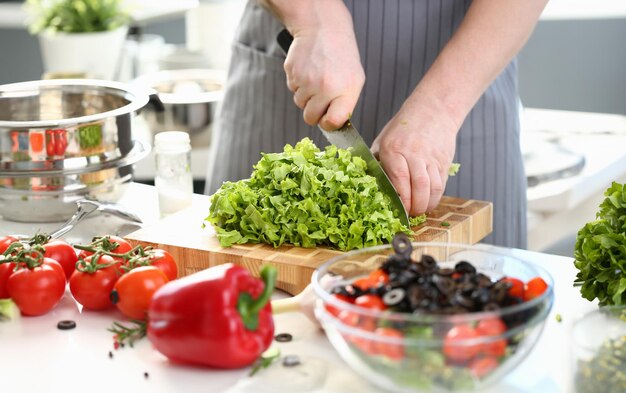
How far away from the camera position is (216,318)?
3.64 ft

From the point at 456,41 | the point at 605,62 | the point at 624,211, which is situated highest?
the point at 456,41

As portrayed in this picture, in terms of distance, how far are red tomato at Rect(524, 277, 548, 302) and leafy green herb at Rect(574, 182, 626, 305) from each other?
0.13 metres

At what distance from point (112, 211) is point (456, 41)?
75 cm

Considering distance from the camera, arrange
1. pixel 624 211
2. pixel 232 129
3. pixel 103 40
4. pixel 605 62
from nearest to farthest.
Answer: pixel 624 211 → pixel 232 129 → pixel 103 40 → pixel 605 62

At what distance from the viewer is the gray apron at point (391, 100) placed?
207cm

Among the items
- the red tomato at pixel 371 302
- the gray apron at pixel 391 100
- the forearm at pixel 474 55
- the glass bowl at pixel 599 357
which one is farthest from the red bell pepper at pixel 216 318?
the gray apron at pixel 391 100

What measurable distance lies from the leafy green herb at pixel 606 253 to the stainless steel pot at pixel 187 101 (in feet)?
5.97

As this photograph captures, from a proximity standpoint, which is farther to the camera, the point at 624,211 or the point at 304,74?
the point at 304,74

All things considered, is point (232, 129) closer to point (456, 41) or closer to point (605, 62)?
point (456, 41)

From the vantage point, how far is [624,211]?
1284 mm

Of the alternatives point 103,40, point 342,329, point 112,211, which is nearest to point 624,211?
point 342,329

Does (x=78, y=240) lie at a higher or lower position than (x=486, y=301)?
lower

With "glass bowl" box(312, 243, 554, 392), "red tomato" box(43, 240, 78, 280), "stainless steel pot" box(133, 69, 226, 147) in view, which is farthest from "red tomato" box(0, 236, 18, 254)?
"stainless steel pot" box(133, 69, 226, 147)

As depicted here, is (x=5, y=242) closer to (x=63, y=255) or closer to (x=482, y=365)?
(x=63, y=255)
